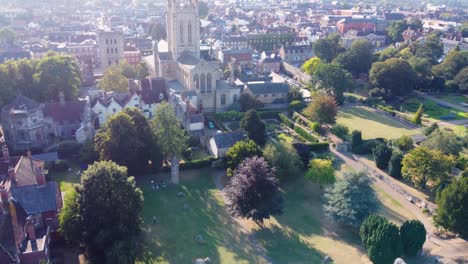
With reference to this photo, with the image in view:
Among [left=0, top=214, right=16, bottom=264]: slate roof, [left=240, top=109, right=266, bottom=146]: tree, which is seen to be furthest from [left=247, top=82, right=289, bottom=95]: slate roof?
[left=0, top=214, right=16, bottom=264]: slate roof

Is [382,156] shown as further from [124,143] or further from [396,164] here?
[124,143]

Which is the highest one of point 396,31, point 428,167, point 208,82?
point 396,31

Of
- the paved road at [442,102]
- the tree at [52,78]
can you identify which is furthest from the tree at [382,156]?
the tree at [52,78]

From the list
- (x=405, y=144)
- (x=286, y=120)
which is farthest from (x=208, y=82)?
(x=405, y=144)

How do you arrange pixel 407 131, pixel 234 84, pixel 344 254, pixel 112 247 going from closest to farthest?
pixel 112 247, pixel 344 254, pixel 407 131, pixel 234 84

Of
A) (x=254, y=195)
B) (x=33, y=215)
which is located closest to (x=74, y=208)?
(x=33, y=215)

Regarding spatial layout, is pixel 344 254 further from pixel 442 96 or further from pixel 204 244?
pixel 442 96

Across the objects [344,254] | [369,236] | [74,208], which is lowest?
[344,254]
